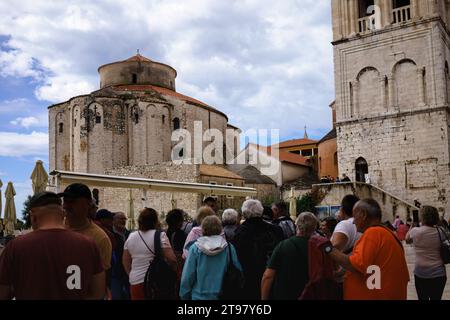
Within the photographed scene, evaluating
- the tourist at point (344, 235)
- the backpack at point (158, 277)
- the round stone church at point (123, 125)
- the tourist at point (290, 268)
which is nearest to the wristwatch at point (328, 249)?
the tourist at point (290, 268)

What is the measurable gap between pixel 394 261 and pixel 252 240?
1813 mm

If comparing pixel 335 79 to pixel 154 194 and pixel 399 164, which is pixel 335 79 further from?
pixel 154 194

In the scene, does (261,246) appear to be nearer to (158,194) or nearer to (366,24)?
(366,24)

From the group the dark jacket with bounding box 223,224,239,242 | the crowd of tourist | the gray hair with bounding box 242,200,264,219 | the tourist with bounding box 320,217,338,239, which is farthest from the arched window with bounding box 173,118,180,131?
the gray hair with bounding box 242,200,264,219

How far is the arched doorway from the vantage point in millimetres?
28766

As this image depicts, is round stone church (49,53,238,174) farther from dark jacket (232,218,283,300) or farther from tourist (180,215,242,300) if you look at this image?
tourist (180,215,242,300)

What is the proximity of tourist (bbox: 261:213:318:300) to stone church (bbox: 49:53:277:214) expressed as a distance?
1215 inches

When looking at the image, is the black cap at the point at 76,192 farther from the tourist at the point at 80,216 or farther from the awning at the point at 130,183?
the awning at the point at 130,183

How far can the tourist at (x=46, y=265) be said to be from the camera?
304 cm

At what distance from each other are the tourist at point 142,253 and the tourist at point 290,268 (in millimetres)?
1382

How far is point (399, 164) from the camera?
27.4 metres

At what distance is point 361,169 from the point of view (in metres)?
28.9

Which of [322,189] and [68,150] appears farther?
[68,150]

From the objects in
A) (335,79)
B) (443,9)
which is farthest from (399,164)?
(443,9)
